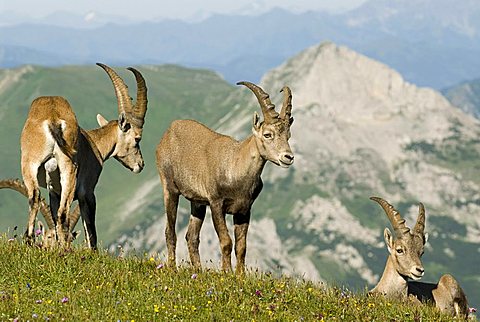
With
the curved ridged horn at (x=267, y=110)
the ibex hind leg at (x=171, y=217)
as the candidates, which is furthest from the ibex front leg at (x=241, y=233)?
the ibex hind leg at (x=171, y=217)

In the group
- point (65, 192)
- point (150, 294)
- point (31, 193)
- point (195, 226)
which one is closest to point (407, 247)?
point (195, 226)

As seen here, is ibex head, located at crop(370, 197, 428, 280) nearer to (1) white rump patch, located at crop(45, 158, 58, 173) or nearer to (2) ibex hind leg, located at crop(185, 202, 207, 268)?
(2) ibex hind leg, located at crop(185, 202, 207, 268)

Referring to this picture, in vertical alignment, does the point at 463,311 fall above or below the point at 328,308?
below

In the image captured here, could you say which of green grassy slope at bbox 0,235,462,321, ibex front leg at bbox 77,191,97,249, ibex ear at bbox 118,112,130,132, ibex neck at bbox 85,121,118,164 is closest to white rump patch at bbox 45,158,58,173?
ibex front leg at bbox 77,191,97,249

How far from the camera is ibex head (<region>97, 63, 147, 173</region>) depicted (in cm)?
1955

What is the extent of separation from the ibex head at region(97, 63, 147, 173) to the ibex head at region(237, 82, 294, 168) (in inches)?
177

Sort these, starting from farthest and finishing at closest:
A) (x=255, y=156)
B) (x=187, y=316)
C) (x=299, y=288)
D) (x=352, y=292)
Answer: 1. (x=255, y=156)
2. (x=352, y=292)
3. (x=299, y=288)
4. (x=187, y=316)

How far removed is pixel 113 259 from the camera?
43.5 feet

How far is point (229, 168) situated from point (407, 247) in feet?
20.7

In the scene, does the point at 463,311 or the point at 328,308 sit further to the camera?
the point at 463,311

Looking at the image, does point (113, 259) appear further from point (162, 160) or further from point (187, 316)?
point (162, 160)

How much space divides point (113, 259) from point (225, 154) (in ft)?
13.9

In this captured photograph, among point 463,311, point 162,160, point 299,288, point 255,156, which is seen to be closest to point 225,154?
point 255,156

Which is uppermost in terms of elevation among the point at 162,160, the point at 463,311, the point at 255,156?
the point at 255,156
